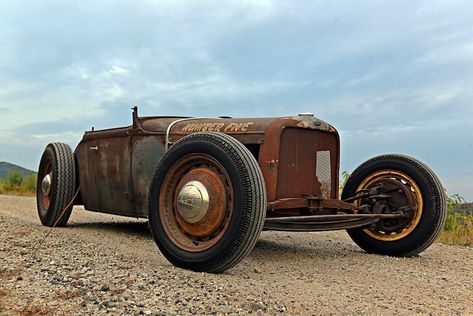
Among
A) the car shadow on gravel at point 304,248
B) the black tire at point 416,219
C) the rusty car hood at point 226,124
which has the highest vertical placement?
the rusty car hood at point 226,124

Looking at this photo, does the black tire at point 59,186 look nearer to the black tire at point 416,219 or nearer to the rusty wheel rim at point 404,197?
the black tire at point 416,219

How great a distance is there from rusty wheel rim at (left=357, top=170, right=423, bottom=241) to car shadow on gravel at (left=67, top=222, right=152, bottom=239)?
2.77m

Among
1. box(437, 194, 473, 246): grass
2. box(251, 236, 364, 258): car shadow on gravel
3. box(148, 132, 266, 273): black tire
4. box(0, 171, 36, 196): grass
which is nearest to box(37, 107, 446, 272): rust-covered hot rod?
box(148, 132, 266, 273): black tire

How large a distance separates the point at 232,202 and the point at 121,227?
4.05 metres

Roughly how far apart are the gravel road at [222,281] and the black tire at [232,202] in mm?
138

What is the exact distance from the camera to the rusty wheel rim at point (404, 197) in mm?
5711

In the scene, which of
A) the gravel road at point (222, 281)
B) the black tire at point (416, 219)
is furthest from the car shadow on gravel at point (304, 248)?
the black tire at point (416, 219)

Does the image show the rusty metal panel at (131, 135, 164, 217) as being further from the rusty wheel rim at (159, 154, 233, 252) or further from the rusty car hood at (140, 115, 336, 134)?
the rusty wheel rim at (159, 154, 233, 252)

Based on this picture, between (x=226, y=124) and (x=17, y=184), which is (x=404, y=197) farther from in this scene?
(x=17, y=184)

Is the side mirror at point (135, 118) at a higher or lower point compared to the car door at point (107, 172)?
higher

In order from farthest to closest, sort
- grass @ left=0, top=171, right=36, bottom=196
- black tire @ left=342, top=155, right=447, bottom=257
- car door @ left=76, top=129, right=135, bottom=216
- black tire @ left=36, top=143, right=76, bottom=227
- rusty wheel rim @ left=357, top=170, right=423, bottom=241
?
grass @ left=0, top=171, right=36, bottom=196 < black tire @ left=36, top=143, right=76, bottom=227 < car door @ left=76, top=129, right=135, bottom=216 < rusty wheel rim @ left=357, top=170, right=423, bottom=241 < black tire @ left=342, top=155, right=447, bottom=257

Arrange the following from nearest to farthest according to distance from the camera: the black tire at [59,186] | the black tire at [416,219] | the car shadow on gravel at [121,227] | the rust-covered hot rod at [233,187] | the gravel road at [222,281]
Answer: the gravel road at [222,281], the rust-covered hot rod at [233,187], the black tire at [416,219], the car shadow on gravel at [121,227], the black tire at [59,186]

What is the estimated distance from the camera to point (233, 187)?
3949 mm

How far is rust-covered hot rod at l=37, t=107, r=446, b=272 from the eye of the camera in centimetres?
402
